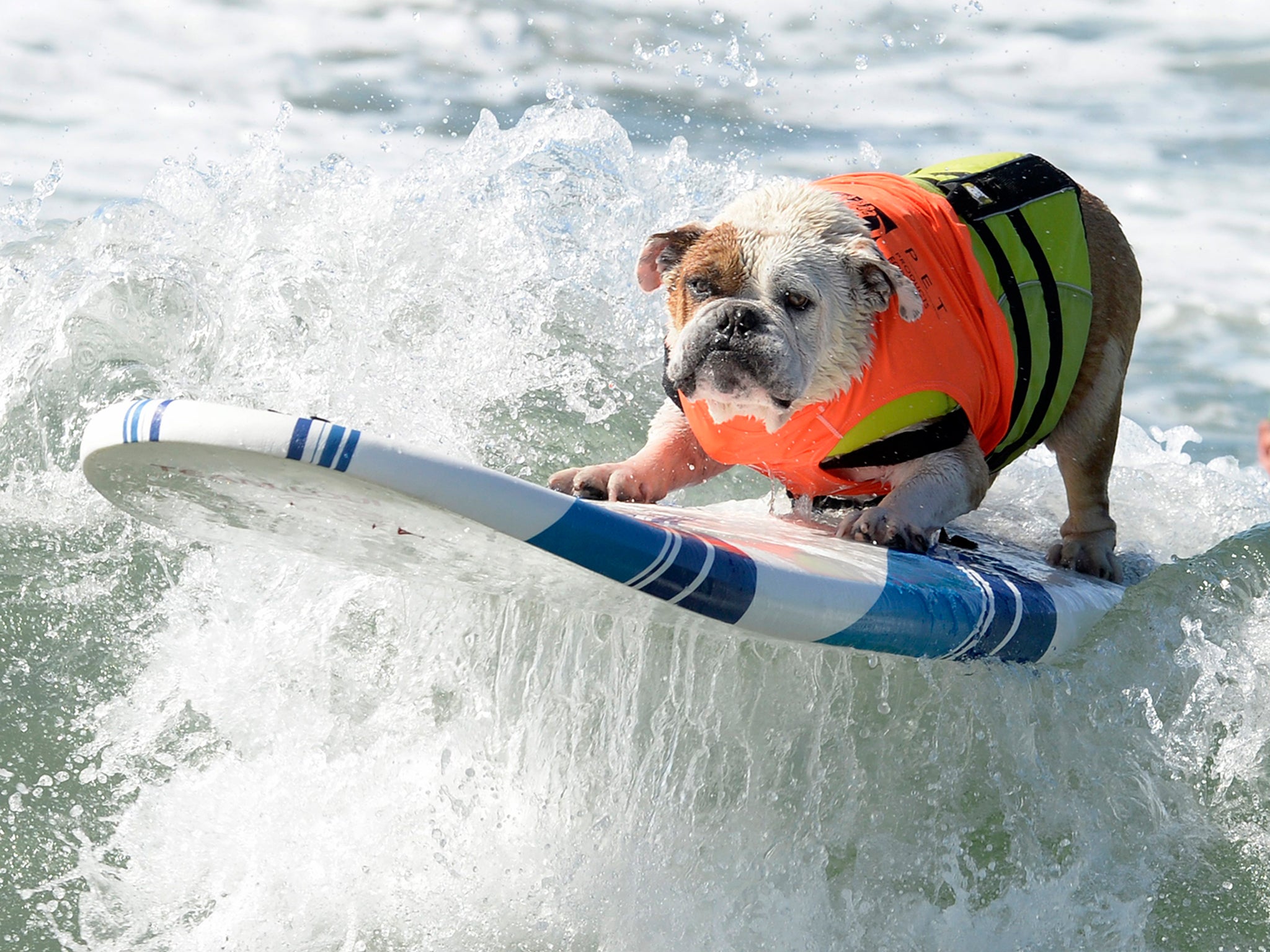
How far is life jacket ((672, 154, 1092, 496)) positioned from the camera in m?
3.31

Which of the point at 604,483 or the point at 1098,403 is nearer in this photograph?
the point at 604,483

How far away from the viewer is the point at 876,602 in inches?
109

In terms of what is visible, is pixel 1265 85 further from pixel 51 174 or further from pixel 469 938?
pixel 469 938

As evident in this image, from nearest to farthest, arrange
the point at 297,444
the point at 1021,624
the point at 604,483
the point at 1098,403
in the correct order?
the point at 297,444 → the point at 1021,624 → the point at 604,483 → the point at 1098,403

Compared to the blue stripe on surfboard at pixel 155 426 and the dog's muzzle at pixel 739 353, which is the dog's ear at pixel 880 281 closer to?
the dog's muzzle at pixel 739 353

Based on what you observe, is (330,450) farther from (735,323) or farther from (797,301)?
(797,301)

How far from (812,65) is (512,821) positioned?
439 inches

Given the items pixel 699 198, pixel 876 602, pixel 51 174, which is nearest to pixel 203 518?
pixel 876 602


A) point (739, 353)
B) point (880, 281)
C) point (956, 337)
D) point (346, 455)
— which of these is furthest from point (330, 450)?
point (956, 337)

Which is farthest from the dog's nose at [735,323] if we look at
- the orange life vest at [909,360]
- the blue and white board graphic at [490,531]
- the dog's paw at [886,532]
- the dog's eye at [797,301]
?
the dog's paw at [886,532]

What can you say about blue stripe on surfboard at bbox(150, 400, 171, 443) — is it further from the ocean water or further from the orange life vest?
the orange life vest

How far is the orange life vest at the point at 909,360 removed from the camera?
10.8ft

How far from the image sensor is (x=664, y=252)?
3.39 meters

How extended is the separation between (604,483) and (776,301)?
2.56 ft
